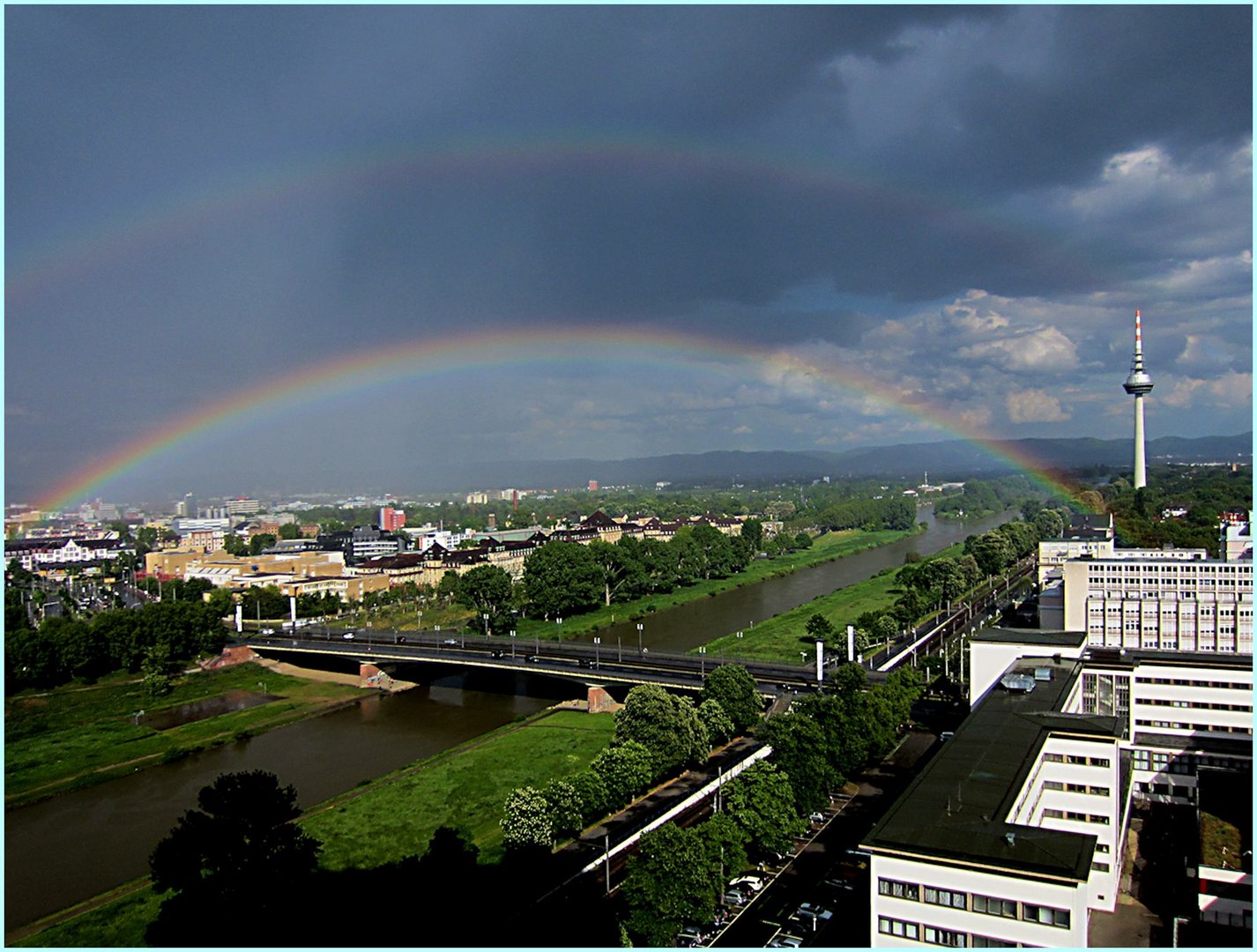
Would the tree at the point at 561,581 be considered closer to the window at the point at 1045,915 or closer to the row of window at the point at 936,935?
the row of window at the point at 936,935

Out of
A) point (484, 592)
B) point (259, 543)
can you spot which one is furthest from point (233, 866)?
point (259, 543)

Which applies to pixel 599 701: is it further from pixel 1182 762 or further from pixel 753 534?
pixel 753 534

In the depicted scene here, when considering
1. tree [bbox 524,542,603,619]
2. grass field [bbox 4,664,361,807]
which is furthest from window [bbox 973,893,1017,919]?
tree [bbox 524,542,603,619]

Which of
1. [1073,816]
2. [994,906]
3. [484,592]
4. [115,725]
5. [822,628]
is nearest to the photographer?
[994,906]

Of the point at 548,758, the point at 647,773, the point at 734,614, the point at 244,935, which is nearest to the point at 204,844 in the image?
the point at 244,935

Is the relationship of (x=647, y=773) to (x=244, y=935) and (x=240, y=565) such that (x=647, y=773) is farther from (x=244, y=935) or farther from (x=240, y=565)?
(x=240, y=565)

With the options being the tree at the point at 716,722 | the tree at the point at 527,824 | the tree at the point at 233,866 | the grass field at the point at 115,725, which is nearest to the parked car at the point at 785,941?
the tree at the point at 527,824

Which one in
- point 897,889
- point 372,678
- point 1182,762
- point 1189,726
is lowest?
point 372,678
